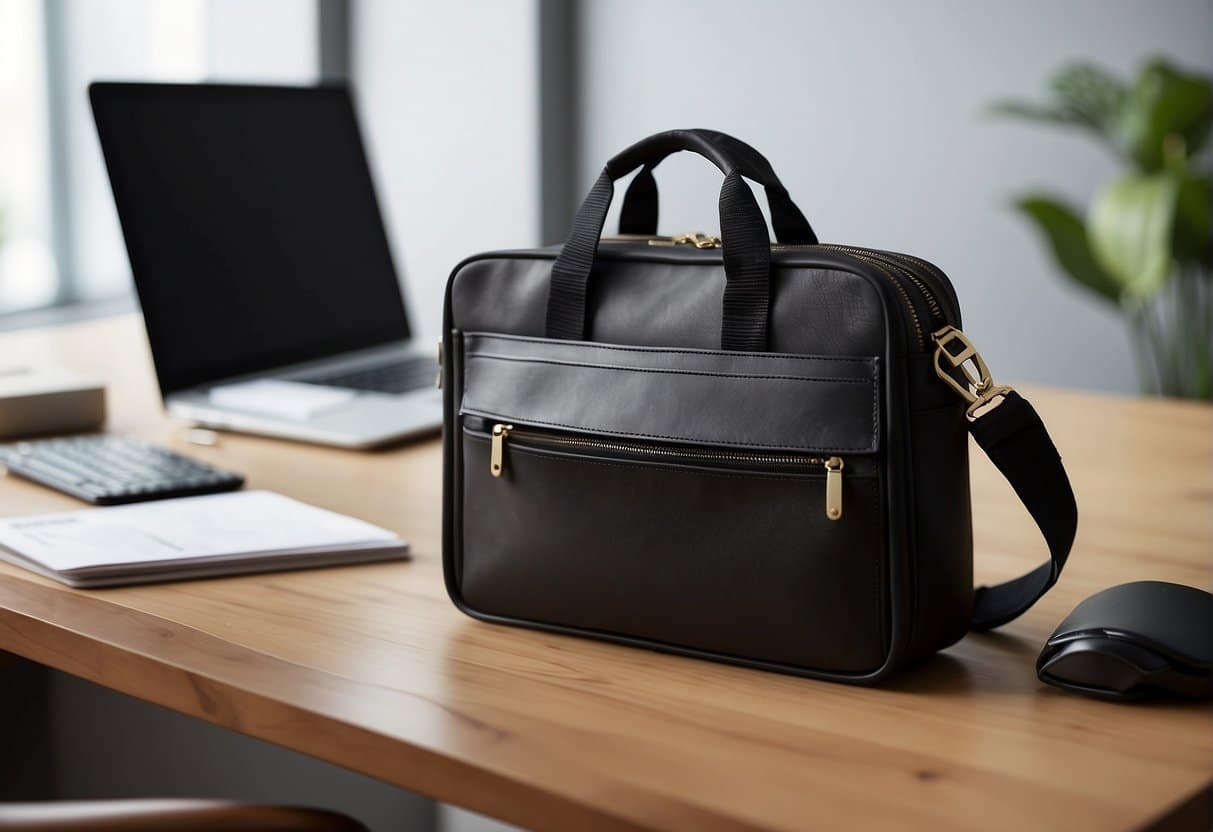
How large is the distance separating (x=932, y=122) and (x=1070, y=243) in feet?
1.84

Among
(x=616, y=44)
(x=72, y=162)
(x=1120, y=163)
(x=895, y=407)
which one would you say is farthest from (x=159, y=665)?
(x=72, y=162)

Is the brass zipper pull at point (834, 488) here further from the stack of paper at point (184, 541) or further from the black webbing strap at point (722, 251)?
→ the stack of paper at point (184, 541)

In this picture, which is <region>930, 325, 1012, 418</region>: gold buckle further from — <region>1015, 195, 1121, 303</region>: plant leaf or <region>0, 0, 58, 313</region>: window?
<region>0, 0, 58, 313</region>: window

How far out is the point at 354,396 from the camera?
164cm

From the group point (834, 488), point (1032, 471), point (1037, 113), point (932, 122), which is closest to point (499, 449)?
point (834, 488)

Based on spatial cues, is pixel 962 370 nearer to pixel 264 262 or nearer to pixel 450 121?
pixel 264 262

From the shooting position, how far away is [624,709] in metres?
0.80

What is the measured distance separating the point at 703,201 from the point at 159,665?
327cm

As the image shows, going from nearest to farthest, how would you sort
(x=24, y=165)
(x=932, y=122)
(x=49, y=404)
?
(x=49, y=404) < (x=932, y=122) < (x=24, y=165)

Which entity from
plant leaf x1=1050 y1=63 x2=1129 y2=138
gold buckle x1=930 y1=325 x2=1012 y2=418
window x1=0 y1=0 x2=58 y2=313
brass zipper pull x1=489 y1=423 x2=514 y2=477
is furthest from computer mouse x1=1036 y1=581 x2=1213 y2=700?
window x1=0 y1=0 x2=58 y2=313

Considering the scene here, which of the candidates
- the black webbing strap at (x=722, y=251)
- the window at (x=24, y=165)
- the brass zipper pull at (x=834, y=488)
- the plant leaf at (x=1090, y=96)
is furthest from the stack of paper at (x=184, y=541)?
the window at (x=24, y=165)

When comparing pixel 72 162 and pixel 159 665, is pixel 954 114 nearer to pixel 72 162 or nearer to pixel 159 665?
pixel 72 162

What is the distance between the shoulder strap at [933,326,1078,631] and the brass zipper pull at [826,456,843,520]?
0.27 feet

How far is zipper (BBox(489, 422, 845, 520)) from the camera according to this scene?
817 mm
